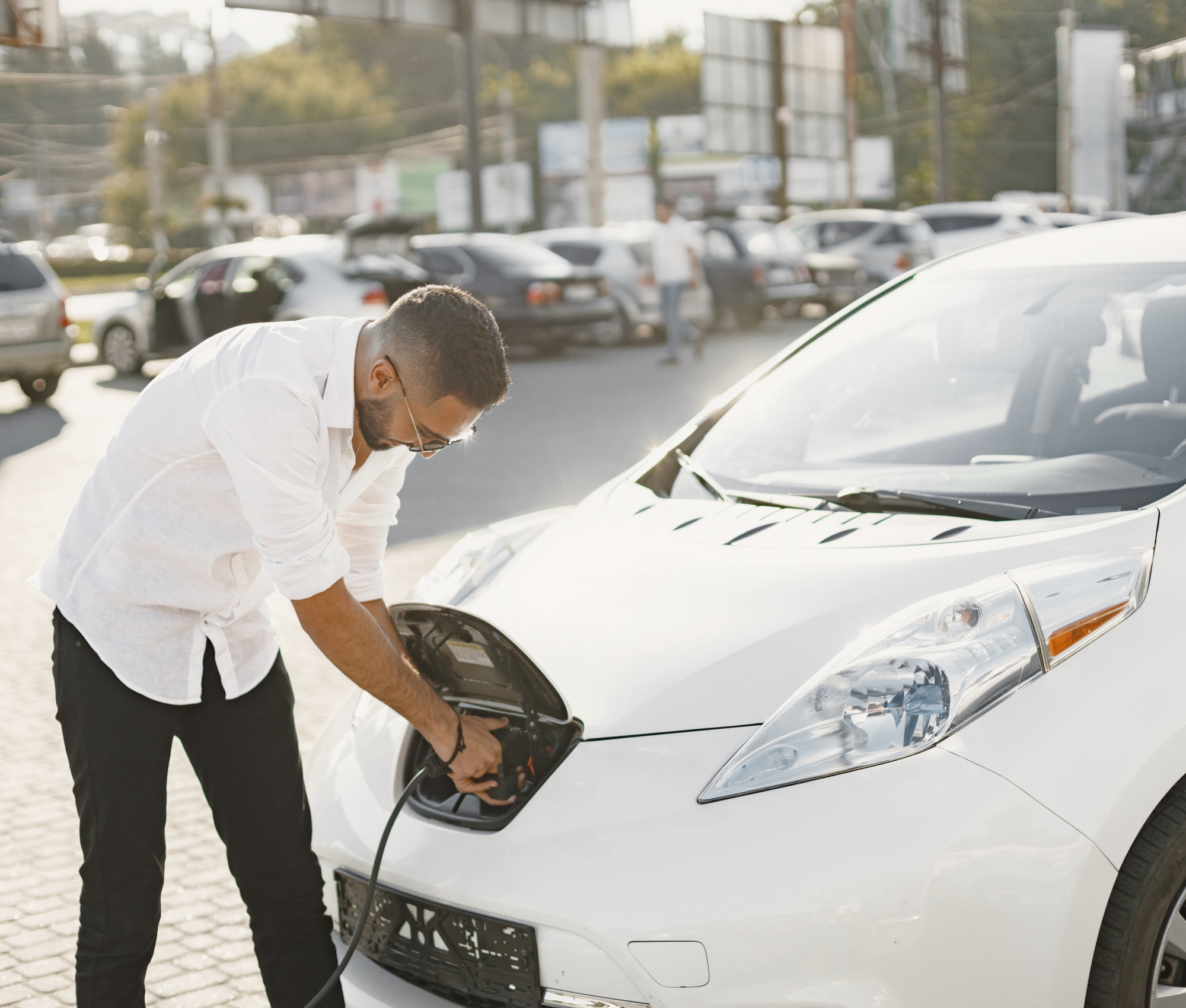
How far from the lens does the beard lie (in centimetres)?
228

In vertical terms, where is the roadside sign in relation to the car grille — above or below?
above

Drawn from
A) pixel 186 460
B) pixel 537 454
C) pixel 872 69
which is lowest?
pixel 537 454

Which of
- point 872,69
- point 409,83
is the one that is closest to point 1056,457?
point 872,69

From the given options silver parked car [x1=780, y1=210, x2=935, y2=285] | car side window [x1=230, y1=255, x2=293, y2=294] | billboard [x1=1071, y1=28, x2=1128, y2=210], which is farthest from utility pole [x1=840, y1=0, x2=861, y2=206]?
car side window [x1=230, y1=255, x2=293, y2=294]

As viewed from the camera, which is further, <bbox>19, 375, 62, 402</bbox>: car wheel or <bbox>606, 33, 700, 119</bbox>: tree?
<bbox>606, 33, 700, 119</bbox>: tree

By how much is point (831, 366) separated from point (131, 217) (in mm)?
78745

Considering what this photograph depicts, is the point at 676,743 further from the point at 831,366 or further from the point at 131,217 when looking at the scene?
the point at 131,217

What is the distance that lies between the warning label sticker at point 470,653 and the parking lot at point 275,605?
1.02 meters

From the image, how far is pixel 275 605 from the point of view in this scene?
6535 millimetres

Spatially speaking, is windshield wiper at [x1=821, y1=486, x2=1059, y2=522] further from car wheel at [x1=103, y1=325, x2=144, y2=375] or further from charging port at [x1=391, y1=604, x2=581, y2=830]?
car wheel at [x1=103, y1=325, x2=144, y2=375]

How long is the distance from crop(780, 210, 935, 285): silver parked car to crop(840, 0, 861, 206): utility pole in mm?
15203

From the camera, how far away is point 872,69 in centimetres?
7150

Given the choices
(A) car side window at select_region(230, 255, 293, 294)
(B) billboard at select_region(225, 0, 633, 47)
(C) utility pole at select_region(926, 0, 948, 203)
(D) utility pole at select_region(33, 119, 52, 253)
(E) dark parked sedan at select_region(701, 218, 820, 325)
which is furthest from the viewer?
(D) utility pole at select_region(33, 119, 52, 253)

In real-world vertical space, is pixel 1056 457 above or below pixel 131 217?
below
